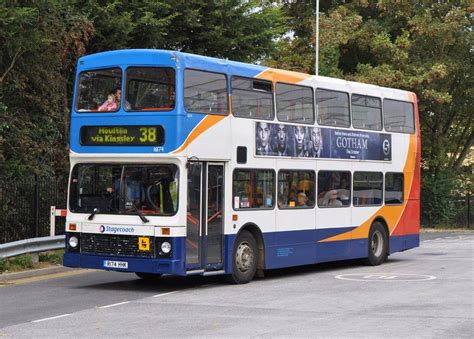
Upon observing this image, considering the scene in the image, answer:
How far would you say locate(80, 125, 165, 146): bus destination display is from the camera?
14898 mm

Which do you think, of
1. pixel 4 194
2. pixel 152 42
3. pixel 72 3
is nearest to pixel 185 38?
pixel 152 42

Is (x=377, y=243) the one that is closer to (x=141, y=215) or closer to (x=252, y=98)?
(x=252, y=98)

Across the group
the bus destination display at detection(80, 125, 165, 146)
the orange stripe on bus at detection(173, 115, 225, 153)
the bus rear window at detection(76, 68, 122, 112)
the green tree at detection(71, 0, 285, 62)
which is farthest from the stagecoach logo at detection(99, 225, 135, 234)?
the green tree at detection(71, 0, 285, 62)

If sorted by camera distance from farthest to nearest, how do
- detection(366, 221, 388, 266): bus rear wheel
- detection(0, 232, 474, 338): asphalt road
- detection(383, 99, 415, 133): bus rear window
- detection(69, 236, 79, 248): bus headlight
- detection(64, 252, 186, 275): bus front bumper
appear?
detection(383, 99, 415, 133): bus rear window
detection(366, 221, 388, 266): bus rear wheel
detection(69, 236, 79, 248): bus headlight
detection(64, 252, 186, 275): bus front bumper
detection(0, 232, 474, 338): asphalt road

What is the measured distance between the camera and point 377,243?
69.0 feet

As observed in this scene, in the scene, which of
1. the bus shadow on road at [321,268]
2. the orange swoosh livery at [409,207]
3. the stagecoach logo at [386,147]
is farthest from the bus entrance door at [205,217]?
the stagecoach logo at [386,147]

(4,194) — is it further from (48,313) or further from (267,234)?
(48,313)

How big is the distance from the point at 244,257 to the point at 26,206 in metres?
6.80

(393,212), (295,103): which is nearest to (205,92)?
(295,103)

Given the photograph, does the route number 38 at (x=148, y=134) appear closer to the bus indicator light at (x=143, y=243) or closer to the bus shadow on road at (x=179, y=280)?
the bus indicator light at (x=143, y=243)

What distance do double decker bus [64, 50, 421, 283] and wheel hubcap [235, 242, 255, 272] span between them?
26 millimetres

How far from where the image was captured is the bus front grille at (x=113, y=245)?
14.9 metres

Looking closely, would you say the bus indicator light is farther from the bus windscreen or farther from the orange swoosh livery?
the orange swoosh livery

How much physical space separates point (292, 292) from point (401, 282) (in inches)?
109
